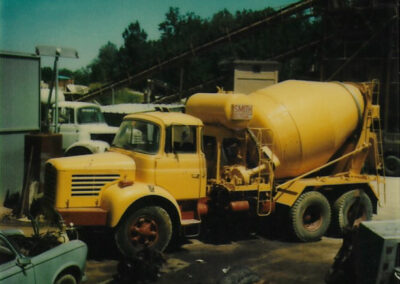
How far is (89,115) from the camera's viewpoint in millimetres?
16188

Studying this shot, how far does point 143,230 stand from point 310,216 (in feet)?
12.5

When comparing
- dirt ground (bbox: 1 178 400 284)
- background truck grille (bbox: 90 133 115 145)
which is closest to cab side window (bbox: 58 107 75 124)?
background truck grille (bbox: 90 133 115 145)

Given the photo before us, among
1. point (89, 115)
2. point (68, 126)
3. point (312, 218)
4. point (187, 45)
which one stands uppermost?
point (187, 45)

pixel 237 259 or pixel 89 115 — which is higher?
pixel 89 115

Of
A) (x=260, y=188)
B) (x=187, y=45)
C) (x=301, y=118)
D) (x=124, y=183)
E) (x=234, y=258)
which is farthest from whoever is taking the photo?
(x=187, y=45)

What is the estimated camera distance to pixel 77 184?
26.8 feet

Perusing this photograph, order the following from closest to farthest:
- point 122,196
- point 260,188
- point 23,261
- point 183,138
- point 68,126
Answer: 1. point 23,261
2. point 122,196
3. point 183,138
4. point 260,188
5. point 68,126

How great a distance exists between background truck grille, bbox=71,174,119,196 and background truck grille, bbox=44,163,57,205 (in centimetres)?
32

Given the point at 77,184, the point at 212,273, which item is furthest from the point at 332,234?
the point at 77,184

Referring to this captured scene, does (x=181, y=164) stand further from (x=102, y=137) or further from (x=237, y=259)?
(x=102, y=137)

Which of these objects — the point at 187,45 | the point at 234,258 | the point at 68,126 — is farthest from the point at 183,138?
the point at 187,45

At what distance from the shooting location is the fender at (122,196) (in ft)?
25.9

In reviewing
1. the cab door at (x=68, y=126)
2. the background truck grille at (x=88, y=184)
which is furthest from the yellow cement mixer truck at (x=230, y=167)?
the cab door at (x=68, y=126)

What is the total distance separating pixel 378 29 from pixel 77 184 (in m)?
18.3
